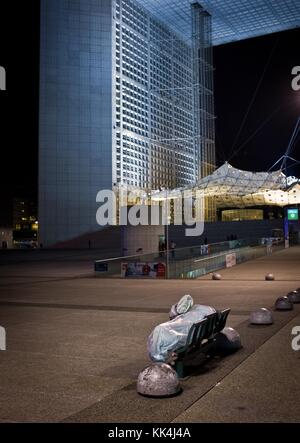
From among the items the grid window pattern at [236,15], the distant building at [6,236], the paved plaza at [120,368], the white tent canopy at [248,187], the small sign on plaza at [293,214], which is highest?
the grid window pattern at [236,15]

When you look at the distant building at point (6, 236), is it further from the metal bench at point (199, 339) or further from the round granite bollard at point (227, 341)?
the metal bench at point (199, 339)

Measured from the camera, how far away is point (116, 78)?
9206 cm

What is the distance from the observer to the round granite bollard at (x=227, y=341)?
25.4 ft

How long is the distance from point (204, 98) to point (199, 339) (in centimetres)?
10721

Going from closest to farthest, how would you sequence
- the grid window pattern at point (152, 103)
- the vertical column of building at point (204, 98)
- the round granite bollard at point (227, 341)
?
the round granite bollard at point (227, 341) < the grid window pattern at point (152, 103) < the vertical column of building at point (204, 98)

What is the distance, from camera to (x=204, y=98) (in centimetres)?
10938

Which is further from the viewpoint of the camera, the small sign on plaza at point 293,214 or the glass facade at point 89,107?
the glass facade at point 89,107

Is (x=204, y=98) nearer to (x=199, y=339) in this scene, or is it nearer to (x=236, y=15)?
(x=236, y=15)

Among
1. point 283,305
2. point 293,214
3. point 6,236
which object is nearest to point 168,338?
point 283,305

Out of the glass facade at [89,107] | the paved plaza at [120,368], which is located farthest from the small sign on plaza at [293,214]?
the glass facade at [89,107]

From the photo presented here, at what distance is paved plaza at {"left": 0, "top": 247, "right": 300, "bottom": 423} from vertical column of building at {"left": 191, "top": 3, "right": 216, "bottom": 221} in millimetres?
85673

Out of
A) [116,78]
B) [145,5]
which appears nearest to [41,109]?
[116,78]

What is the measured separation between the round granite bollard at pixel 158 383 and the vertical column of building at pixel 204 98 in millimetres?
92171
